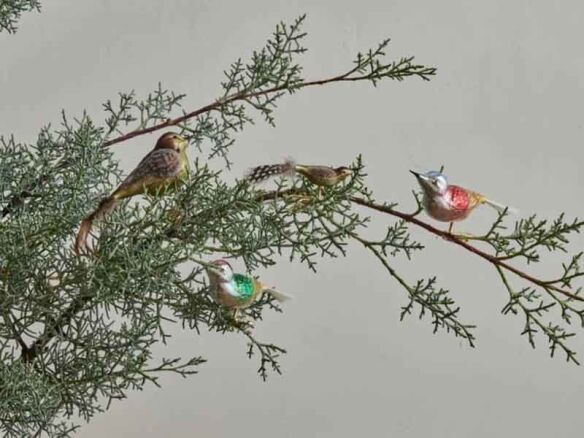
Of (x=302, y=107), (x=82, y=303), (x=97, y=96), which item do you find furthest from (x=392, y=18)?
(x=82, y=303)

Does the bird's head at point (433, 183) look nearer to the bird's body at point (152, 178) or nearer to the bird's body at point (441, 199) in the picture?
the bird's body at point (441, 199)

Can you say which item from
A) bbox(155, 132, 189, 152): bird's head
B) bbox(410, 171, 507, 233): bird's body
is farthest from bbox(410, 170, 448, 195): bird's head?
bbox(155, 132, 189, 152): bird's head

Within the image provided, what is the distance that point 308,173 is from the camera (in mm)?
484

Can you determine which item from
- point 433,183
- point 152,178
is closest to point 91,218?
point 152,178

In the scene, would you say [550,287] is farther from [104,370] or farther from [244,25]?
[244,25]

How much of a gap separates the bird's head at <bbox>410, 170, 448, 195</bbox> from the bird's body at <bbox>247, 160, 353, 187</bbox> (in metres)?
0.03

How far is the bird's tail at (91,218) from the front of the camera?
44 centimetres

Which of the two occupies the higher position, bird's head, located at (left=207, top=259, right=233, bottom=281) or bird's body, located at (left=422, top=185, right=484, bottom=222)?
bird's body, located at (left=422, top=185, right=484, bottom=222)

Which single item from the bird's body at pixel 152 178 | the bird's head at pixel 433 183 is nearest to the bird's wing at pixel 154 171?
the bird's body at pixel 152 178

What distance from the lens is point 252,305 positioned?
1.69 feet

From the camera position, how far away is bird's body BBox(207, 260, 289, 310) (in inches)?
18.5

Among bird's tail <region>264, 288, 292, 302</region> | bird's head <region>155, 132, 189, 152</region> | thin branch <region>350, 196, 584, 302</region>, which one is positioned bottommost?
bird's tail <region>264, 288, 292, 302</region>

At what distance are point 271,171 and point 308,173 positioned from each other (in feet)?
0.09

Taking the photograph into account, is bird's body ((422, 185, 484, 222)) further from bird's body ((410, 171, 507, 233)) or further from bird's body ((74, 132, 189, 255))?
bird's body ((74, 132, 189, 255))
